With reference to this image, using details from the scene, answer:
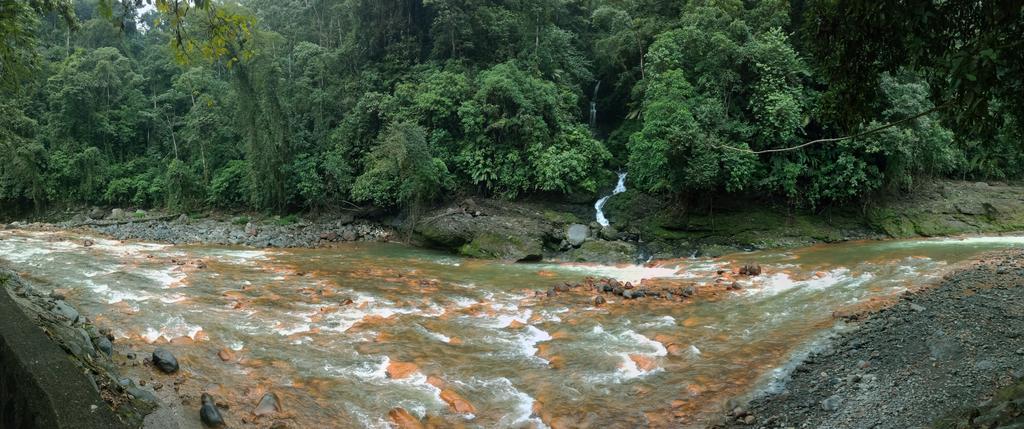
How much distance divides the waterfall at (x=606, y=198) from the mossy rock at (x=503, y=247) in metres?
3.52

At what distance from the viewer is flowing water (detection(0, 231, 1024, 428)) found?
579cm

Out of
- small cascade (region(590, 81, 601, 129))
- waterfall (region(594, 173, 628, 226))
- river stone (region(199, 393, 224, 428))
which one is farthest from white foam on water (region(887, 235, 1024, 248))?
river stone (region(199, 393, 224, 428))

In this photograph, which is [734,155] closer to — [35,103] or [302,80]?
[302,80]

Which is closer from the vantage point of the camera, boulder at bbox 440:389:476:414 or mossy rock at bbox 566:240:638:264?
boulder at bbox 440:389:476:414

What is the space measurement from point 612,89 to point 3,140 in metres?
23.0

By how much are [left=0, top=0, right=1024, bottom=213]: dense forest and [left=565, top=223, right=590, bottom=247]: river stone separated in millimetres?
2189

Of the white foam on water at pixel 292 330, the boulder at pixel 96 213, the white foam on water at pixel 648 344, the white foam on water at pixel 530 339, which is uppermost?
the white foam on water at pixel 292 330

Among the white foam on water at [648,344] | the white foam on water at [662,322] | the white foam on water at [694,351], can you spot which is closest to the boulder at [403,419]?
the white foam on water at [648,344]

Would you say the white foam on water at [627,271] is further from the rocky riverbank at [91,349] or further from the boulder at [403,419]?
the rocky riverbank at [91,349]

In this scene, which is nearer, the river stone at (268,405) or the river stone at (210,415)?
the river stone at (210,415)

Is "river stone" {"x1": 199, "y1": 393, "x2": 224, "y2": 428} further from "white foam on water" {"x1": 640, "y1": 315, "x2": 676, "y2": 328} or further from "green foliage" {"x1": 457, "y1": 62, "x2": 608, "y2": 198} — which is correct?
"green foliage" {"x1": 457, "y1": 62, "x2": 608, "y2": 198}

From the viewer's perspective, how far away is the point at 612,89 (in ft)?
88.1

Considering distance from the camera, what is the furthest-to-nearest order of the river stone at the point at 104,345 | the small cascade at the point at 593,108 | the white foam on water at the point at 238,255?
the small cascade at the point at 593,108, the white foam on water at the point at 238,255, the river stone at the point at 104,345

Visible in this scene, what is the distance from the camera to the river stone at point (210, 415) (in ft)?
15.4
